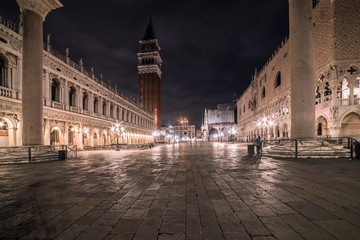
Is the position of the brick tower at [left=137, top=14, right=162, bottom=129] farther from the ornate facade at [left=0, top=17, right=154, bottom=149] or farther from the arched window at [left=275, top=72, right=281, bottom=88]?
the arched window at [left=275, top=72, right=281, bottom=88]

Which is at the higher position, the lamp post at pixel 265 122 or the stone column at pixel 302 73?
the stone column at pixel 302 73

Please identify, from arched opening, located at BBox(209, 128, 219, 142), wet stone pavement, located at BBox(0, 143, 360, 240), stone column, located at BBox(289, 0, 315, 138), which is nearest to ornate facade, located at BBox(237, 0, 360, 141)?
stone column, located at BBox(289, 0, 315, 138)

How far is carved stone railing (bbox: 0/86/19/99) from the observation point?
17.0 metres

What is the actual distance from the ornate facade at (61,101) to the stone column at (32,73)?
6.53 metres

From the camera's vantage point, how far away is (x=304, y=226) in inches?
105

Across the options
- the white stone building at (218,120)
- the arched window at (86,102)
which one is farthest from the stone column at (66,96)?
the white stone building at (218,120)

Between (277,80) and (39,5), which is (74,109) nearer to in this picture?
(39,5)

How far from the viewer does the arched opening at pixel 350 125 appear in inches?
920

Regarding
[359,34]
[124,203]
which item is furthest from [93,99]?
[359,34]

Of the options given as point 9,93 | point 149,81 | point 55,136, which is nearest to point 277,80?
point 55,136

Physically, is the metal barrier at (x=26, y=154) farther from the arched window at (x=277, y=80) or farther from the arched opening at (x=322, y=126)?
the arched window at (x=277, y=80)

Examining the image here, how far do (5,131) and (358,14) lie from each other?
39.5 metres

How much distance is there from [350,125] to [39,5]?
33633 millimetres

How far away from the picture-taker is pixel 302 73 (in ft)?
38.8
